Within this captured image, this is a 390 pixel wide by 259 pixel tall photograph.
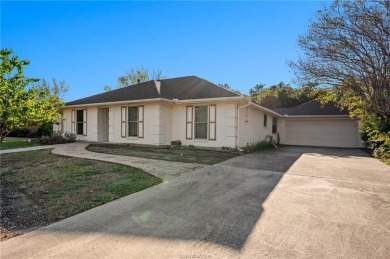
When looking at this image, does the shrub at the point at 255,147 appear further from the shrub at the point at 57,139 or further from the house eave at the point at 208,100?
the shrub at the point at 57,139

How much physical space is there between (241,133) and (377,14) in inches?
297

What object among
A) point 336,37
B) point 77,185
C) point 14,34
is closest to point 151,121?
point 14,34

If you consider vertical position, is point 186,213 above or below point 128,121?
below

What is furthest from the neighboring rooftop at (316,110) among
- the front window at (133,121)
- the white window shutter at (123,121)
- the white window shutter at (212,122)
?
the white window shutter at (123,121)

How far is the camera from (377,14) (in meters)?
9.49

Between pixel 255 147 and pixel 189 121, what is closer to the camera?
pixel 189 121

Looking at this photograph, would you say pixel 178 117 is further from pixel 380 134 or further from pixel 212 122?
pixel 380 134

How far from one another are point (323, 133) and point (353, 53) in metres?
9.19

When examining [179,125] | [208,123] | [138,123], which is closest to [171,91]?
[179,125]

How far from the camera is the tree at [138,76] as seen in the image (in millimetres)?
33688

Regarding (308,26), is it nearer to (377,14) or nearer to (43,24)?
(377,14)

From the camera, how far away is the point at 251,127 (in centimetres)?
1359

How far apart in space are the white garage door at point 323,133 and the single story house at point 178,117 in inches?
2.7

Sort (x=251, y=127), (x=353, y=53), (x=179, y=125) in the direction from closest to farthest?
(x=353, y=53) → (x=179, y=125) → (x=251, y=127)
